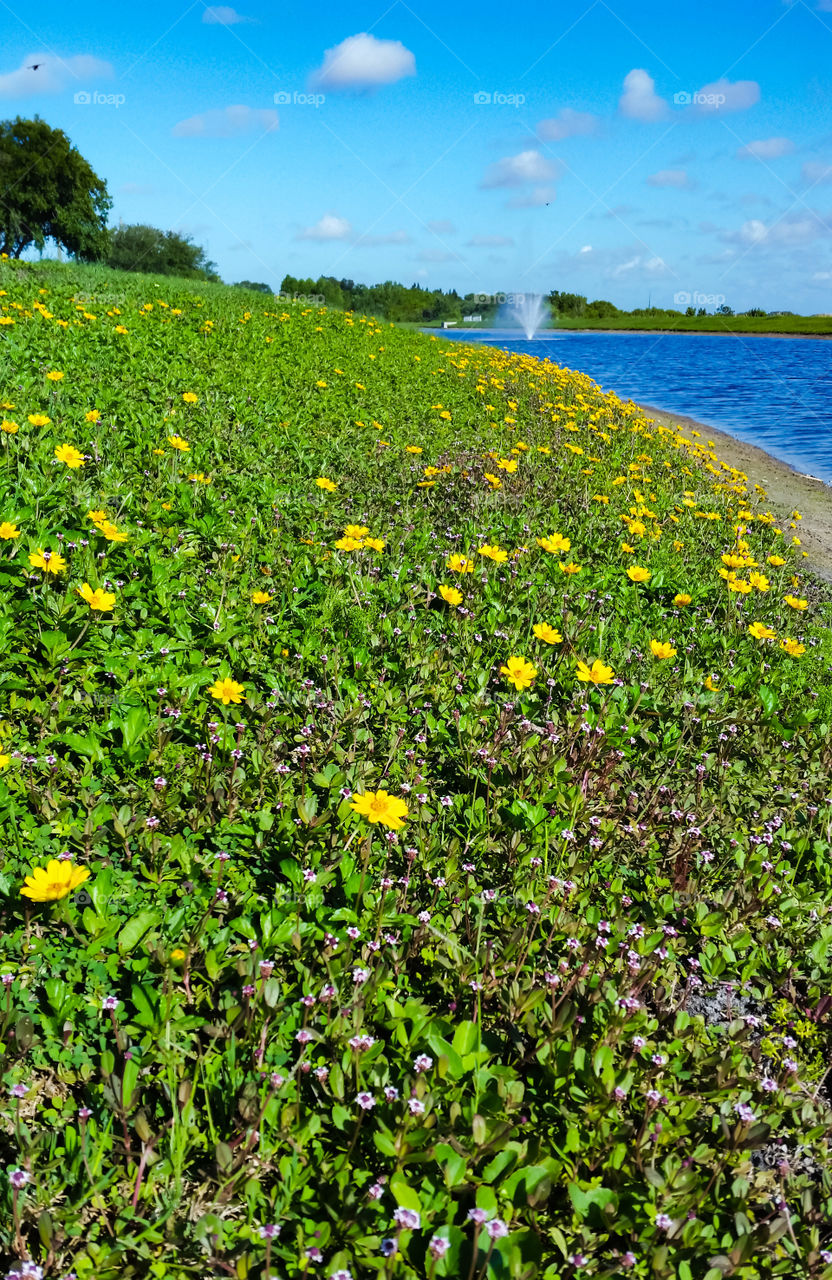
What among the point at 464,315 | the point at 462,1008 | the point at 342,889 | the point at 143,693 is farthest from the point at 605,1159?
the point at 464,315

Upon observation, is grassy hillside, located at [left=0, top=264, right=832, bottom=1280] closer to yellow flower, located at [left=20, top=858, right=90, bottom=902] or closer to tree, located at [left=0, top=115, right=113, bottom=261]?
A: yellow flower, located at [left=20, top=858, right=90, bottom=902]

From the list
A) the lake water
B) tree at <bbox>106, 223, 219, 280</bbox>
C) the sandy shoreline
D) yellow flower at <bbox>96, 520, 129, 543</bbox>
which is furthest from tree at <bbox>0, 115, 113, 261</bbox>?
yellow flower at <bbox>96, 520, 129, 543</bbox>

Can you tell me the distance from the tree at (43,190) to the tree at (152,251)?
4969 millimetres

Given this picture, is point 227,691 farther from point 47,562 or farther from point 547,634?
point 547,634

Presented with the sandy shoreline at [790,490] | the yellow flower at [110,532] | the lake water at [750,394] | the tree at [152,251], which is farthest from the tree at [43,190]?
the yellow flower at [110,532]

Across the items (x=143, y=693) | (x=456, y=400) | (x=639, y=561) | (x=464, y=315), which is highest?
(x=464, y=315)

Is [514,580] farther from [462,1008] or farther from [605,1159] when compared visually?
[605,1159]

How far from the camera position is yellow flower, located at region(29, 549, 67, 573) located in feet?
10.1

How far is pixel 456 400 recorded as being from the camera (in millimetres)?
10500

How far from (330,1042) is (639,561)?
4.58 m

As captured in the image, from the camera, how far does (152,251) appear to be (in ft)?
A: 171

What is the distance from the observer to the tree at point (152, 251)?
4961 centimetres

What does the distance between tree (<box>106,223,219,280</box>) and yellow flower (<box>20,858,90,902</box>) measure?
54031 mm

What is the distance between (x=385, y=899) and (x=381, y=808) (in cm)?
28
